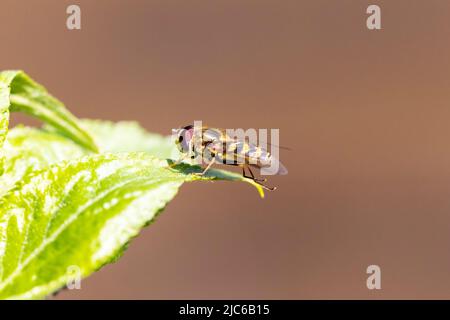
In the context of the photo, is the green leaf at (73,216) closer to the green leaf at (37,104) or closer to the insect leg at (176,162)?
the insect leg at (176,162)

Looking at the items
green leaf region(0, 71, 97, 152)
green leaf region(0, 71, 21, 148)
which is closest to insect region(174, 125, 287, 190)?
green leaf region(0, 71, 97, 152)

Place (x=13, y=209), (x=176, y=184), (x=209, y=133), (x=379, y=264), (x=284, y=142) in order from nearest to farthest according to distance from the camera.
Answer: (x=176, y=184), (x=13, y=209), (x=209, y=133), (x=379, y=264), (x=284, y=142)

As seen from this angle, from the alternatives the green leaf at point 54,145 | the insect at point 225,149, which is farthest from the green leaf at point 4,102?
the insect at point 225,149

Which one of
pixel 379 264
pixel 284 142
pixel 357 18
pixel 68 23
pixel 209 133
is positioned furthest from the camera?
pixel 357 18

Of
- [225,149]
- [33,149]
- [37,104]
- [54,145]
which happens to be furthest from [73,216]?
[225,149]

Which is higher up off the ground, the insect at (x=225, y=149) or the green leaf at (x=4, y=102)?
the insect at (x=225, y=149)
